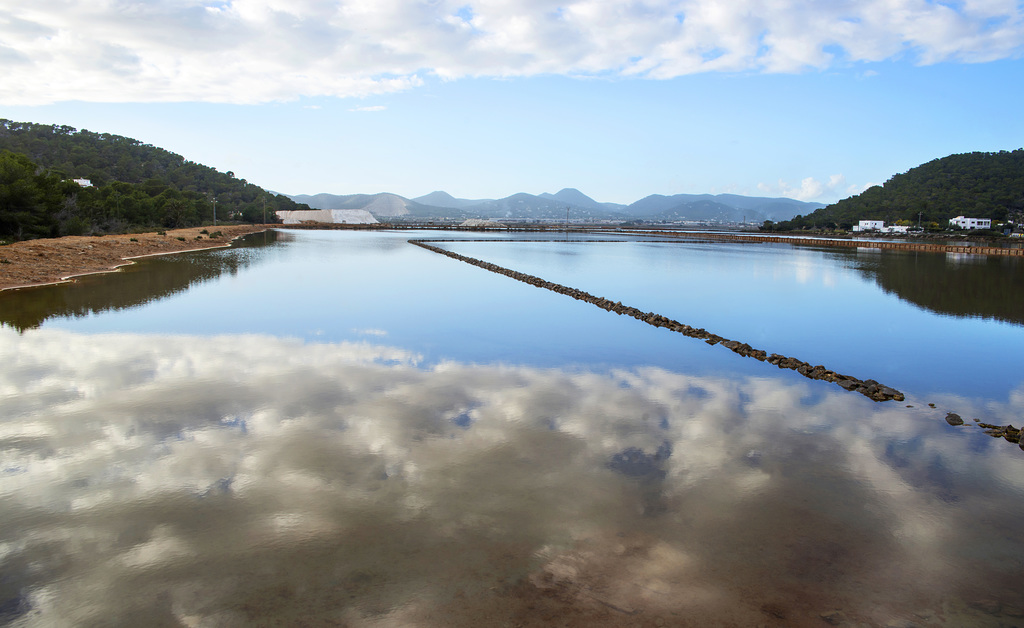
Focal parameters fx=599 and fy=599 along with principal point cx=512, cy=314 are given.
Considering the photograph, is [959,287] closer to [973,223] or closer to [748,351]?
[748,351]

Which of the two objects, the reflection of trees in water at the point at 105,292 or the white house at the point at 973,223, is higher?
the white house at the point at 973,223

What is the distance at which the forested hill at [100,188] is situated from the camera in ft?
100

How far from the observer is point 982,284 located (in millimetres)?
25797

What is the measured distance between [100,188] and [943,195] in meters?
135

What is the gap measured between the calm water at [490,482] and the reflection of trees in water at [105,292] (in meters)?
1.36

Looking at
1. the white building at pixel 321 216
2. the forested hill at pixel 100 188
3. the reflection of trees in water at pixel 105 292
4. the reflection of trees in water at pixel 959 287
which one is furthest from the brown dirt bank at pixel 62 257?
the white building at pixel 321 216

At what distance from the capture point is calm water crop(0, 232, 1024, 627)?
3594 millimetres

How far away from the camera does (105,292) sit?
1669 cm

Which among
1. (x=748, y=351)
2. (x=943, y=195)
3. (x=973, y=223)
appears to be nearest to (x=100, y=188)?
(x=748, y=351)

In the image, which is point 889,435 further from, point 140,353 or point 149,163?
point 149,163

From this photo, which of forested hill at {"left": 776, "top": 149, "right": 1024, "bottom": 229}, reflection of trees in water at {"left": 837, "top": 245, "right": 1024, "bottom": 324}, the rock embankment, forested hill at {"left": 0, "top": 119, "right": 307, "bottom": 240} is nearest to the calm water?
the rock embankment

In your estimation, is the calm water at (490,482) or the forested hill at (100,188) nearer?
the calm water at (490,482)

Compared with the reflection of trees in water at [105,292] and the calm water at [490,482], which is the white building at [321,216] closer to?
the reflection of trees in water at [105,292]

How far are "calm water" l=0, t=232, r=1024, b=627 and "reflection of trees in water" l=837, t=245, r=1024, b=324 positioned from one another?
717cm
